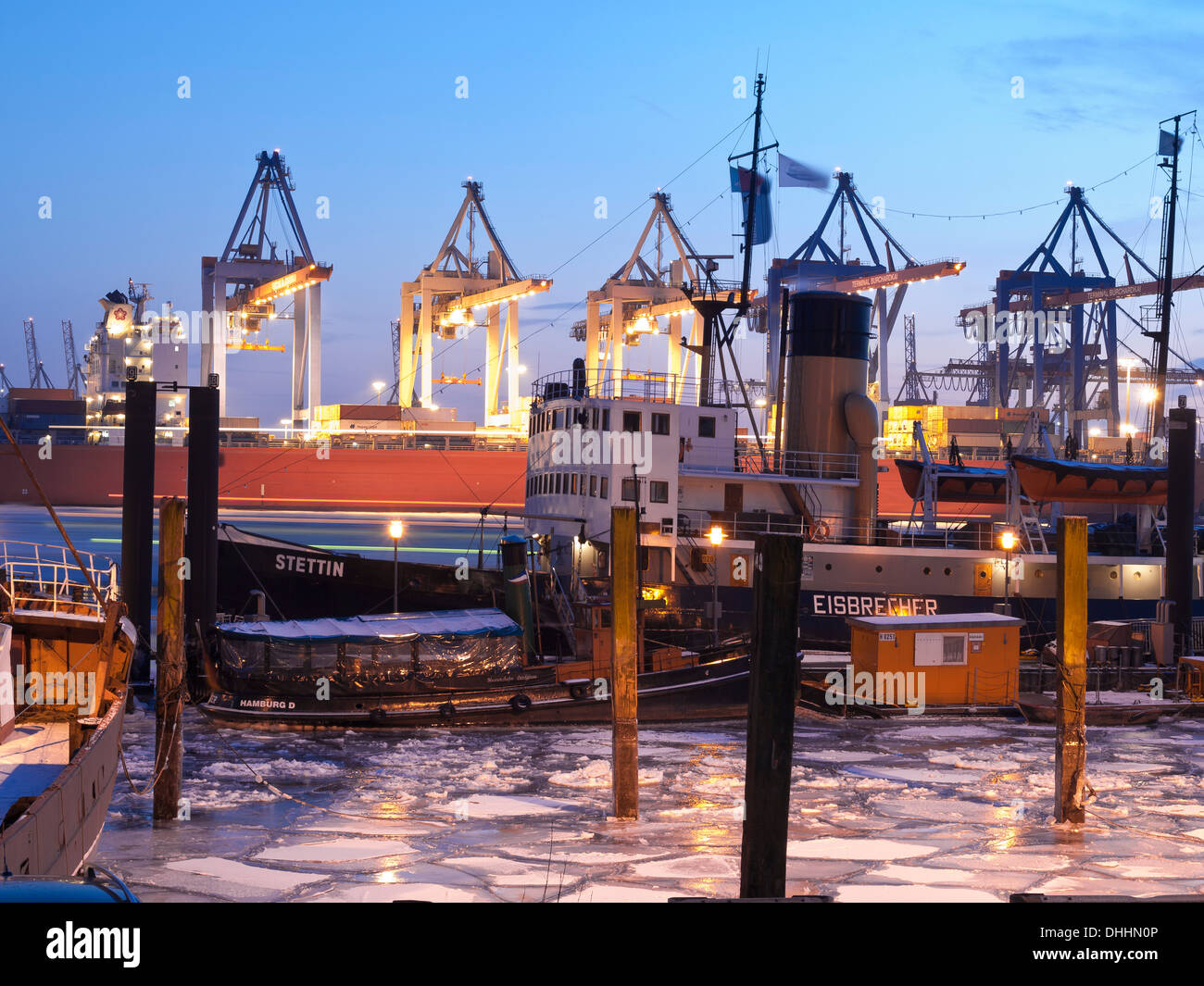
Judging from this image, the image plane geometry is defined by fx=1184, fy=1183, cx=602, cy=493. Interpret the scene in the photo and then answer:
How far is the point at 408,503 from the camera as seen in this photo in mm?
69625

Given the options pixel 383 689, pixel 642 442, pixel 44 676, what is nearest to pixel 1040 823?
pixel 383 689

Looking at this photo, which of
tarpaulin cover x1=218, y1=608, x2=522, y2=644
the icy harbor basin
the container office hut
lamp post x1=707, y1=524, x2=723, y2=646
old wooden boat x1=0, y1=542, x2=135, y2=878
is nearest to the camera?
old wooden boat x1=0, y1=542, x2=135, y2=878

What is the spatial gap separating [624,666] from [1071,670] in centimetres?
504

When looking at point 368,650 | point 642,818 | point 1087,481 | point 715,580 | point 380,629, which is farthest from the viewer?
point 1087,481

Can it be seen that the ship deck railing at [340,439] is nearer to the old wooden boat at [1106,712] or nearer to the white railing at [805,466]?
the white railing at [805,466]

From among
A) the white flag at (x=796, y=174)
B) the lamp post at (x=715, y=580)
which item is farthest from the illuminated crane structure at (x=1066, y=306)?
the lamp post at (x=715, y=580)

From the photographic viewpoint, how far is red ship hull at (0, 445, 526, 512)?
6862 cm

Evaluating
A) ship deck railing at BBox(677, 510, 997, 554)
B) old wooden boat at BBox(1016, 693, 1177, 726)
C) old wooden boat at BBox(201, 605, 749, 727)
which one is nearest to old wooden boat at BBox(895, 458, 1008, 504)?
ship deck railing at BBox(677, 510, 997, 554)

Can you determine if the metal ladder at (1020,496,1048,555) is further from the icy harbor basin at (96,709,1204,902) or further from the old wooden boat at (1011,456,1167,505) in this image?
the icy harbor basin at (96,709,1204,902)

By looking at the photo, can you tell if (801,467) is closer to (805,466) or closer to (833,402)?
(805,466)

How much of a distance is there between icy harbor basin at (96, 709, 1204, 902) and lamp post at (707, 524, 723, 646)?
3.20m

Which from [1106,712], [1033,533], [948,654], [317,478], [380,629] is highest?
[317,478]

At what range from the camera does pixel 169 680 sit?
13445 mm

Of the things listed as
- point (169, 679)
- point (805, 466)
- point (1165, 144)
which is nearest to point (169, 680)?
point (169, 679)
